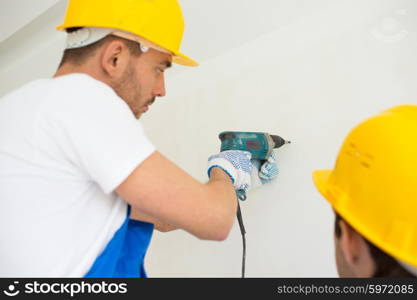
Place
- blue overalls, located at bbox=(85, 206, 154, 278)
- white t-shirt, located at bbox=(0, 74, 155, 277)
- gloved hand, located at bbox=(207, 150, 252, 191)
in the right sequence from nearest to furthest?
white t-shirt, located at bbox=(0, 74, 155, 277) < blue overalls, located at bbox=(85, 206, 154, 278) < gloved hand, located at bbox=(207, 150, 252, 191)

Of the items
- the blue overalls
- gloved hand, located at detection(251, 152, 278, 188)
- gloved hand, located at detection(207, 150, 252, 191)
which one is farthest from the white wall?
the blue overalls

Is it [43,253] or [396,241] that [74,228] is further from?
[396,241]

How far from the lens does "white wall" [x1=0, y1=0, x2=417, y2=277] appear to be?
4.90 feet

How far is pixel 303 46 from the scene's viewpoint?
1.69 meters

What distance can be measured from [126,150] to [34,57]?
6.88 feet

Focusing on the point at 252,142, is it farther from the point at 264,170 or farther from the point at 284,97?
the point at 284,97

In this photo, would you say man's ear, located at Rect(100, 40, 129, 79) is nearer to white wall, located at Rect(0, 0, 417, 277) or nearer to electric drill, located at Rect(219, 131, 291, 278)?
electric drill, located at Rect(219, 131, 291, 278)

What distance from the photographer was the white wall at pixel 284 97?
1.49 metres

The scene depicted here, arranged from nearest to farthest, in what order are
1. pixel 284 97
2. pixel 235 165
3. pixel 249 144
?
pixel 235 165 < pixel 249 144 < pixel 284 97

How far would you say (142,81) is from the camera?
115 centimetres

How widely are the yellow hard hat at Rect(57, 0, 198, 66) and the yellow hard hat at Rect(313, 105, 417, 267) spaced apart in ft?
2.01

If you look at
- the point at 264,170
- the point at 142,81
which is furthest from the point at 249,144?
the point at 142,81

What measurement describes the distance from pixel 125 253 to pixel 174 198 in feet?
1.14

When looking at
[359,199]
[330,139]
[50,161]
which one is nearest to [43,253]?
[50,161]
